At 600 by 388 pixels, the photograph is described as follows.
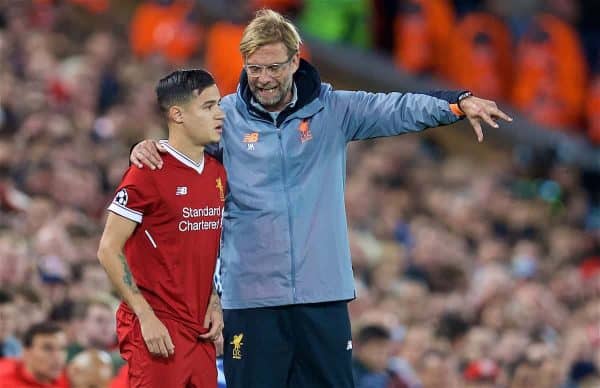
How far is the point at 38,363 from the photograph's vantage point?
880cm

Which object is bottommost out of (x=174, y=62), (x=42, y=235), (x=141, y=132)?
(x=42, y=235)

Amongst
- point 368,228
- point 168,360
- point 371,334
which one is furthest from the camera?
point 368,228

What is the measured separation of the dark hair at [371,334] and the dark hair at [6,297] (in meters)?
1.99

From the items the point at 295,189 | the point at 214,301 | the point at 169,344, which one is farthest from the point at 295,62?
the point at 169,344

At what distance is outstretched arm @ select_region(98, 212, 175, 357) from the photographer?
6746mm

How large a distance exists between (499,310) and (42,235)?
3.56 m

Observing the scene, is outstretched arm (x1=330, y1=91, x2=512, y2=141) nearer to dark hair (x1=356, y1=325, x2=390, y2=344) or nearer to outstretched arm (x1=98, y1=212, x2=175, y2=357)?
outstretched arm (x1=98, y1=212, x2=175, y2=357)

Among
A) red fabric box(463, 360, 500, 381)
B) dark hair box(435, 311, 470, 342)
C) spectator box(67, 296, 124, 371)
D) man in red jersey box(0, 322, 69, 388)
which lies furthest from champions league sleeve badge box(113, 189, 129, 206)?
dark hair box(435, 311, 470, 342)

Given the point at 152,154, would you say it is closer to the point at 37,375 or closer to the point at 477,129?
the point at 477,129

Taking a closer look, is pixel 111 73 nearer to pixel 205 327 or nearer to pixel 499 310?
pixel 499 310

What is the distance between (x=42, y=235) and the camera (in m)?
10.6

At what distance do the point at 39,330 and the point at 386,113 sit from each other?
2461 millimetres

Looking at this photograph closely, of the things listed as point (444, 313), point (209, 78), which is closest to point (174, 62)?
point (444, 313)

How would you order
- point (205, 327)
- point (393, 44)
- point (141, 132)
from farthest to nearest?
point (393, 44), point (141, 132), point (205, 327)
